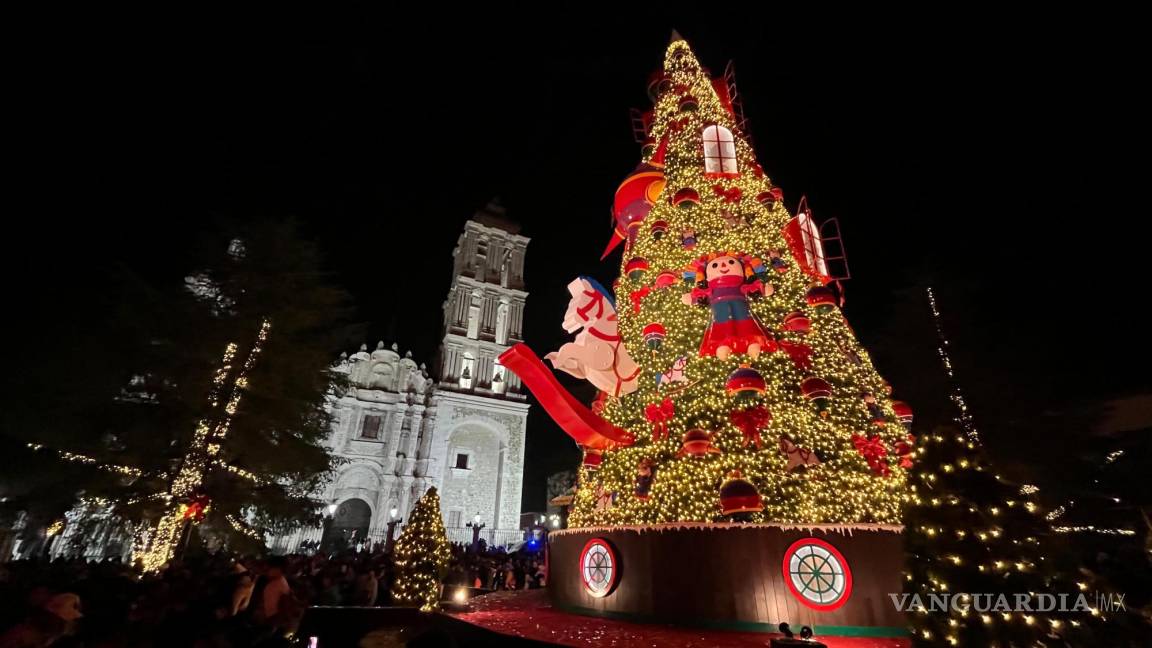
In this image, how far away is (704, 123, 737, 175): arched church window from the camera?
29.6 ft

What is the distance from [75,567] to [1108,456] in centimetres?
2328

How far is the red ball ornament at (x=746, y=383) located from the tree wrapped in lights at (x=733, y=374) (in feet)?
0.06

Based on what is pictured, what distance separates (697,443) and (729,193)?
16.1 ft

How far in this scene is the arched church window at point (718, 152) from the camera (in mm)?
9016

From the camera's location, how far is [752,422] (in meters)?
6.51

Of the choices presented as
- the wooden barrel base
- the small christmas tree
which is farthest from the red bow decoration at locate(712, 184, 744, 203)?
the small christmas tree

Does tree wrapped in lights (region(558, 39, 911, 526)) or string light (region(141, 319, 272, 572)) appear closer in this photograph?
tree wrapped in lights (region(558, 39, 911, 526))

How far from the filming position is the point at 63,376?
1144cm

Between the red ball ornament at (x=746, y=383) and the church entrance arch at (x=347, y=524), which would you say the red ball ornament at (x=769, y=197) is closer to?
the red ball ornament at (x=746, y=383)

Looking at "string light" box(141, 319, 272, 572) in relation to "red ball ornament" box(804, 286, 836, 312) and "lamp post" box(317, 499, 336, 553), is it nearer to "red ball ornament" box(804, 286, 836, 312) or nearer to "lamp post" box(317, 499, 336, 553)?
"red ball ornament" box(804, 286, 836, 312)

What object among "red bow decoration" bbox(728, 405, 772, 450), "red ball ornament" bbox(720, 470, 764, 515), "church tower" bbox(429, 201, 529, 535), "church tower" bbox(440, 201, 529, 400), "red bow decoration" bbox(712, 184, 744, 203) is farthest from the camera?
"church tower" bbox(440, 201, 529, 400)

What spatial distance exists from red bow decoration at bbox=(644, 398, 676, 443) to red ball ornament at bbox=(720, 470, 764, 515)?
1.35m

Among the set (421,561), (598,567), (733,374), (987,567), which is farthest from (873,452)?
(421,561)

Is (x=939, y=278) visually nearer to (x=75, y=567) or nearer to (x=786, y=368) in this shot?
(x=786, y=368)
